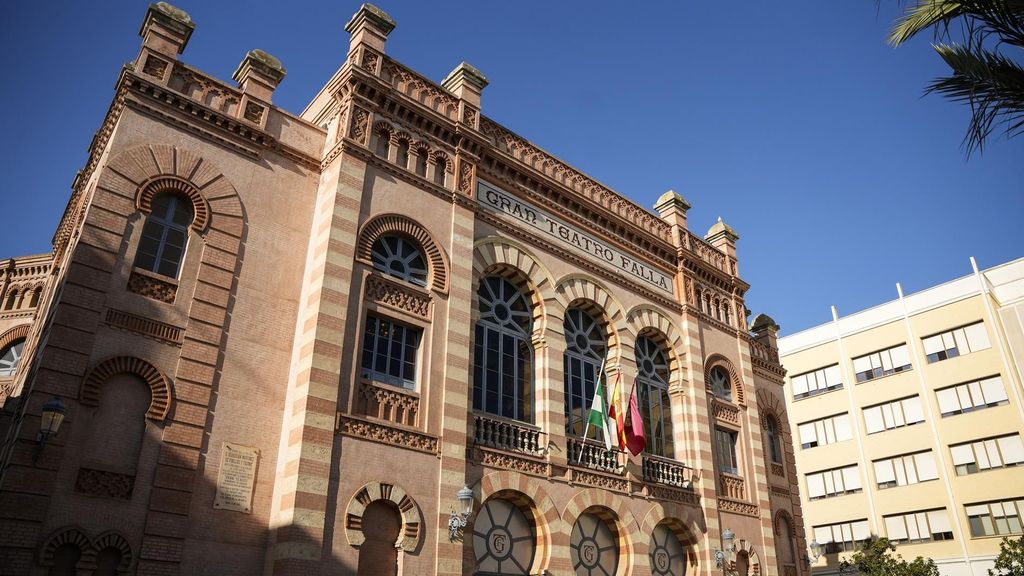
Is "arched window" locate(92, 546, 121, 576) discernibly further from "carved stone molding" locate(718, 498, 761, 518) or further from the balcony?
the balcony

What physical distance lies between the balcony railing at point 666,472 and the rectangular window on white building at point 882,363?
25.4 meters

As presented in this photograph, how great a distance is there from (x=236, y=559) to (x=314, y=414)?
2.91 m

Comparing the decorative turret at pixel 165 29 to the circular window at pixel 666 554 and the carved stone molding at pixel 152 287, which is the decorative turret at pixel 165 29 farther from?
the circular window at pixel 666 554

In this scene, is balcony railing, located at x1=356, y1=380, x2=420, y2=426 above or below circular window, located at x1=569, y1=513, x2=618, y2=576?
above

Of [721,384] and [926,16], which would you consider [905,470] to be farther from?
[926,16]

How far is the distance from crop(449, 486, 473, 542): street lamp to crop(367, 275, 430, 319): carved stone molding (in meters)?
4.12

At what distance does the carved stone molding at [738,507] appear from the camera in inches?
902

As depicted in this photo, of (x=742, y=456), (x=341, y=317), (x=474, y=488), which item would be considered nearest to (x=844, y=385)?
(x=742, y=456)

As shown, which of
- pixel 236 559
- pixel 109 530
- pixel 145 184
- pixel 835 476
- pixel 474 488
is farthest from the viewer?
pixel 835 476

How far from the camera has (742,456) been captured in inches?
974

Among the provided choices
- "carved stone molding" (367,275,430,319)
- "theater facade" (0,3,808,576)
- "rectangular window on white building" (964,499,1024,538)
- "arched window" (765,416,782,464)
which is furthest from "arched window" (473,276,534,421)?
"rectangular window on white building" (964,499,1024,538)

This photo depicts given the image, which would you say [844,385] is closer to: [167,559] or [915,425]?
[915,425]

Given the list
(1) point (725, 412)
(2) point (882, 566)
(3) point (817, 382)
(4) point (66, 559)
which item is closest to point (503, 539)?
(4) point (66, 559)

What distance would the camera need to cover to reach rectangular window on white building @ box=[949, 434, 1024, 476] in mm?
36000
